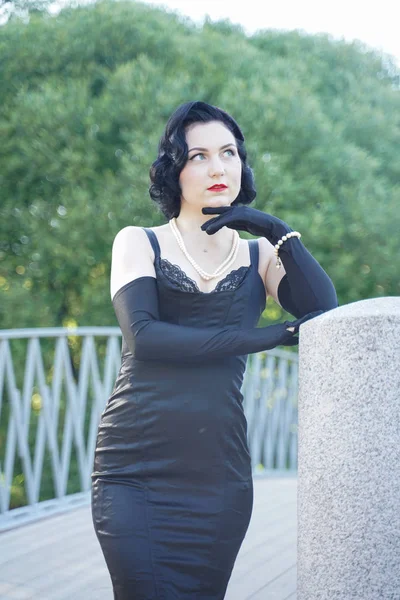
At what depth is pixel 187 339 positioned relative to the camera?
2.31 m

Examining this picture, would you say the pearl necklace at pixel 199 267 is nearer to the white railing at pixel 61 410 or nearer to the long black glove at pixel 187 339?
the long black glove at pixel 187 339

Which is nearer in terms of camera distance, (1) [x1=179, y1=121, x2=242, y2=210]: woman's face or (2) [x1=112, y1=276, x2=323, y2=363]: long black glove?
(2) [x1=112, y1=276, x2=323, y2=363]: long black glove

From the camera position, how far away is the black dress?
235cm

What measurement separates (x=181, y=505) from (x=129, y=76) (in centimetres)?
747

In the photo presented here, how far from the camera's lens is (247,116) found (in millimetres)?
9328

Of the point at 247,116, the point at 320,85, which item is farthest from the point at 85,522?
the point at 320,85

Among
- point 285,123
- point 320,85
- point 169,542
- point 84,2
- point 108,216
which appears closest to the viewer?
point 169,542

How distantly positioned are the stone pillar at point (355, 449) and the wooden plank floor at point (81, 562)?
1613 mm

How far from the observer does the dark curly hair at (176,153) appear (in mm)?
2586

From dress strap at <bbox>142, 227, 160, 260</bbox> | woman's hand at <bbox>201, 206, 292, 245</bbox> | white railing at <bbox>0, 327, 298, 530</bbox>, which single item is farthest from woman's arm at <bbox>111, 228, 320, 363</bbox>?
white railing at <bbox>0, 327, 298, 530</bbox>

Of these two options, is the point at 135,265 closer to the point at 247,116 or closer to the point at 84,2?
the point at 247,116

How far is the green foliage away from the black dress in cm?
618

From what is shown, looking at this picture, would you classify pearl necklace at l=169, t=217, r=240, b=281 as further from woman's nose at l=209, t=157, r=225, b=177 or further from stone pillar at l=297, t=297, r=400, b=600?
stone pillar at l=297, t=297, r=400, b=600

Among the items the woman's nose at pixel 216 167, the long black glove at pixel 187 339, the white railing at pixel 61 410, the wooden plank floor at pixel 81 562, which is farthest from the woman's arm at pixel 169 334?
the white railing at pixel 61 410
